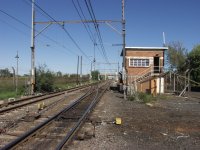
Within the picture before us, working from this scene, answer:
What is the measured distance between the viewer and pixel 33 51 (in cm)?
3469

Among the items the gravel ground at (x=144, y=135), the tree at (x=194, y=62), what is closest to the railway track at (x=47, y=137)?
the gravel ground at (x=144, y=135)

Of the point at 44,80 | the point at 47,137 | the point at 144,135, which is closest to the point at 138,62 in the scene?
the point at 44,80

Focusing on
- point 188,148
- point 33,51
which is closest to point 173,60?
point 33,51

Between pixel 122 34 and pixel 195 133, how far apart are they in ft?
65.5

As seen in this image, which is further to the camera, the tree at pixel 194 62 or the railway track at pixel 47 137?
the tree at pixel 194 62

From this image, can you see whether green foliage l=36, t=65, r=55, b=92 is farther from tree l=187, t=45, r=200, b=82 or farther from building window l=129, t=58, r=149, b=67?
tree l=187, t=45, r=200, b=82

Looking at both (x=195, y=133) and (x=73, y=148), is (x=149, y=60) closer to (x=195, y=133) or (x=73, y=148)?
(x=195, y=133)

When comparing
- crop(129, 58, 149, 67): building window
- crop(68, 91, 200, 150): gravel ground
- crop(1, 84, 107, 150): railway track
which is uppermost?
crop(129, 58, 149, 67): building window

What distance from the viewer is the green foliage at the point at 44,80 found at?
132ft

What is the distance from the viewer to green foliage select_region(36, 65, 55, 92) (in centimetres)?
4031

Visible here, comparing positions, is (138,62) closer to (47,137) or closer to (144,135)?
(144,135)

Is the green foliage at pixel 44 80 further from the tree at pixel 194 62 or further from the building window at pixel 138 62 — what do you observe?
the tree at pixel 194 62

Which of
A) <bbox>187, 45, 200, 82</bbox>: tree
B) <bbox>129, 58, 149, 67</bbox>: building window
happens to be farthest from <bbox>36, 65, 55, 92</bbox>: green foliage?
<bbox>187, 45, 200, 82</bbox>: tree

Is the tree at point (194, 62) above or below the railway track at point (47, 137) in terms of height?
above
